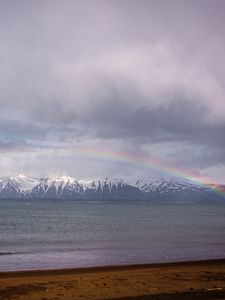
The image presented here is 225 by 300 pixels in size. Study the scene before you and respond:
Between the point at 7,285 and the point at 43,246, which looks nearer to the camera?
the point at 7,285

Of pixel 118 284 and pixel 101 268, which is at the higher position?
pixel 118 284

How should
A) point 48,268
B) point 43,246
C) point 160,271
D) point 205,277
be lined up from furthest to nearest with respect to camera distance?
point 43,246 < point 48,268 < point 160,271 < point 205,277

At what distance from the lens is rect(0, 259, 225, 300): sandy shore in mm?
20844

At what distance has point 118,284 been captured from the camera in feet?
80.2

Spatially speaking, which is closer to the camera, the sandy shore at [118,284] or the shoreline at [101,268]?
the sandy shore at [118,284]

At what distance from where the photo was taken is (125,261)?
3834cm

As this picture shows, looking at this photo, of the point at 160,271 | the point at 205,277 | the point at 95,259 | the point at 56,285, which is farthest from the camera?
the point at 95,259

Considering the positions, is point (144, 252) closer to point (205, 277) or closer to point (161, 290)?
point (205, 277)

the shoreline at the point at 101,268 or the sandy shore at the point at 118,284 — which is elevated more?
the sandy shore at the point at 118,284

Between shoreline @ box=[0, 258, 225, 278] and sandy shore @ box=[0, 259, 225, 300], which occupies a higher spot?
sandy shore @ box=[0, 259, 225, 300]

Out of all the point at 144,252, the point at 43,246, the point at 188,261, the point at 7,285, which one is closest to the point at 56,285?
the point at 7,285

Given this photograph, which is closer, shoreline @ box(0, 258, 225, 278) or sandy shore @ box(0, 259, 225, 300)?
sandy shore @ box(0, 259, 225, 300)

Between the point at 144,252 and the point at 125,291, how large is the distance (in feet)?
78.1

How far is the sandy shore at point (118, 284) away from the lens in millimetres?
20844
